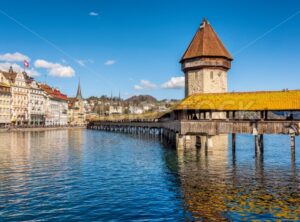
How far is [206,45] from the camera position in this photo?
42.4 meters

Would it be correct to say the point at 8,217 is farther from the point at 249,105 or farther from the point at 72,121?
the point at 72,121

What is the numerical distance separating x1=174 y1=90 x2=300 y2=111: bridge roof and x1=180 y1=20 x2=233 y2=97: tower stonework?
10.9 meters

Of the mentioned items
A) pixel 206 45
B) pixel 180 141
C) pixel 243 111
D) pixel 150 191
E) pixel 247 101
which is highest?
pixel 206 45

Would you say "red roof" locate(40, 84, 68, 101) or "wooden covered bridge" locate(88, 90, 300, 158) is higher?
"red roof" locate(40, 84, 68, 101)

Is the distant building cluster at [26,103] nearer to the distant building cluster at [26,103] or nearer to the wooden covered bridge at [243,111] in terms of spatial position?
the distant building cluster at [26,103]

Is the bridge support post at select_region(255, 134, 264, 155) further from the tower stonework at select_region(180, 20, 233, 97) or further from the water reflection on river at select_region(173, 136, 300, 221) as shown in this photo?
the tower stonework at select_region(180, 20, 233, 97)

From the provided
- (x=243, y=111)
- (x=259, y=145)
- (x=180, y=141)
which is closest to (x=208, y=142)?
(x=180, y=141)

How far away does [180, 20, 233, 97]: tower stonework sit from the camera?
4144cm

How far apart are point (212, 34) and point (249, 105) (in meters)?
20.2

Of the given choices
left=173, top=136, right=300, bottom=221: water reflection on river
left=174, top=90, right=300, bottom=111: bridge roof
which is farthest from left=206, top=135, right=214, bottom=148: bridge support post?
left=173, top=136, right=300, bottom=221: water reflection on river

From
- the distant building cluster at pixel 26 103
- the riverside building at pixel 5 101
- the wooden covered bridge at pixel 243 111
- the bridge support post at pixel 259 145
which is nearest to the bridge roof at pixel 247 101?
the wooden covered bridge at pixel 243 111

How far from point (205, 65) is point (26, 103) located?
72.9m

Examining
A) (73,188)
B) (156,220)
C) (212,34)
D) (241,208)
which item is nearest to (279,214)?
(241,208)

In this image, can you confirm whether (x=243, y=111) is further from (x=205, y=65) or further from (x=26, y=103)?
(x=26, y=103)
